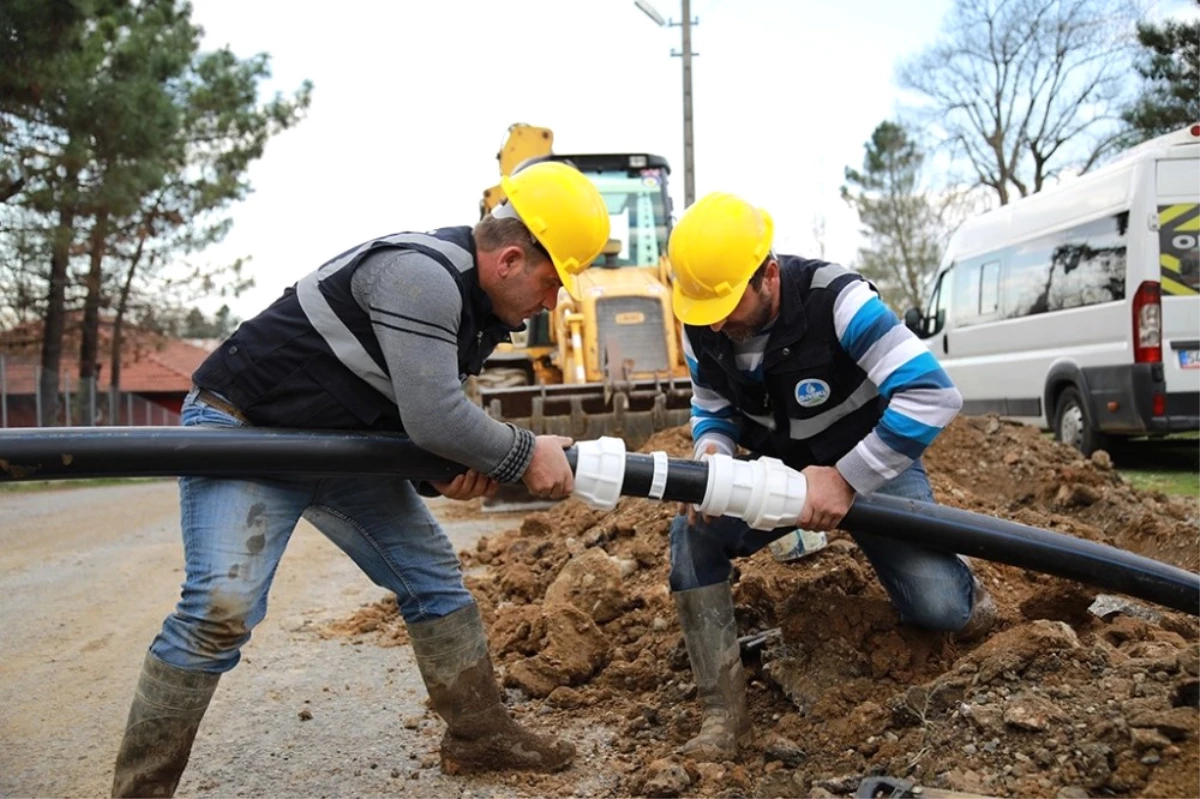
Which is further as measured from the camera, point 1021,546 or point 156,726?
point 1021,546

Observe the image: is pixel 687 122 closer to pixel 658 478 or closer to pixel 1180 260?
pixel 1180 260

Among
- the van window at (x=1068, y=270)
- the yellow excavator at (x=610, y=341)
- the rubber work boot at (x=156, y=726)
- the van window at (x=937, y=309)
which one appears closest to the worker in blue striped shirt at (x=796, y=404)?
the rubber work boot at (x=156, y=726)

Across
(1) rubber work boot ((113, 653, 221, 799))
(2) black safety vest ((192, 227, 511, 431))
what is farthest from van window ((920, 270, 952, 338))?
(1) rubber work boot ((113, 653, 221, 799))

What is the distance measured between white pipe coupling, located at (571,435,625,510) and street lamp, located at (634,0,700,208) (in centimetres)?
1639

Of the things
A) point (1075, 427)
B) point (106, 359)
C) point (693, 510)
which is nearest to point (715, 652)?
point (693, 510)

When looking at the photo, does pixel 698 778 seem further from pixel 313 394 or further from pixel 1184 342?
pixel 1184 342

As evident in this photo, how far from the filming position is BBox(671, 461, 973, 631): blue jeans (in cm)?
370

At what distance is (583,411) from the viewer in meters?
10.1

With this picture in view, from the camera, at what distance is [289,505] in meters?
3.29

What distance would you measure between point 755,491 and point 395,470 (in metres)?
1.09

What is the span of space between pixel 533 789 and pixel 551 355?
28.0 feet

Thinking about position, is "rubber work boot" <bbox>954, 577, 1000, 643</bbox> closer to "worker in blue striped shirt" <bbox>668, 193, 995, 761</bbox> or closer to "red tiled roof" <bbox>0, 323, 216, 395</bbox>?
"worker in blue striped shirt" <bbox>668, 193, 995, 761</bbox>

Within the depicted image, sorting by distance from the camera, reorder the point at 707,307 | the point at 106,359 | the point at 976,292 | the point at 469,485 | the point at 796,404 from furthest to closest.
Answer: the point at 106,359 → the point at 976,292 → the point at 796,404 → the point at 707,307 → the point at 469,485

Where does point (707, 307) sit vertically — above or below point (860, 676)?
above
